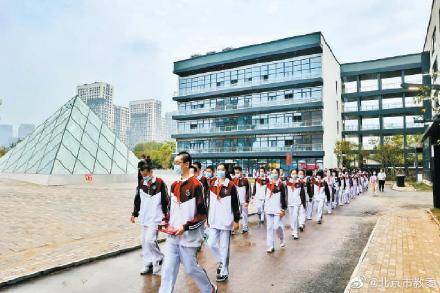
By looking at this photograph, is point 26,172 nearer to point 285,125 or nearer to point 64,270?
point 64,270

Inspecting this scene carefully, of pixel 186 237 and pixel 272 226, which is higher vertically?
pixel 186 237

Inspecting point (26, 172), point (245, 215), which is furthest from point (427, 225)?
point (26, 172)

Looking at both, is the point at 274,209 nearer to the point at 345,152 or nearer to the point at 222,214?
the point at 222,214

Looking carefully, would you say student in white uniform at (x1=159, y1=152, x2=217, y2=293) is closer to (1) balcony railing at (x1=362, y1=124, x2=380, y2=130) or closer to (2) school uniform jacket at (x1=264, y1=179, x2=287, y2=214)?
(2) school uniform jacket at (x1=264, y1=179, x2=287, y2=214)

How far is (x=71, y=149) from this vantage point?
28.4 meters

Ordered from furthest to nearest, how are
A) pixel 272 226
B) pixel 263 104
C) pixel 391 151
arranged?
pixel 263 104
pixel 391 151
pixel 272 226

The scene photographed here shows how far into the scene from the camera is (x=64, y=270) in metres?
6.66

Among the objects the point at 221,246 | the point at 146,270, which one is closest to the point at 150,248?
the point at 146,270

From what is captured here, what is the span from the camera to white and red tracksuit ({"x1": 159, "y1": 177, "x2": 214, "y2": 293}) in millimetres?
4789

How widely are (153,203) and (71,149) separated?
24.2 m

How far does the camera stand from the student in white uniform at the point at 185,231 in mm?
4785

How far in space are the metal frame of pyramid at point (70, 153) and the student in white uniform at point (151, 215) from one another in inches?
801

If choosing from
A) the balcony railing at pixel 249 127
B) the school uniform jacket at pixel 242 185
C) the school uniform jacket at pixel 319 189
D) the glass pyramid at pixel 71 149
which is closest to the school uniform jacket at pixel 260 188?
the school uniform jacket at pixel 242 185

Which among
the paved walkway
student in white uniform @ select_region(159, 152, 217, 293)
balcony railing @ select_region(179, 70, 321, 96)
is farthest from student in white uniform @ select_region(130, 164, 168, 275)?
balcony railing @ select_region(179, 70, 321, 96)
